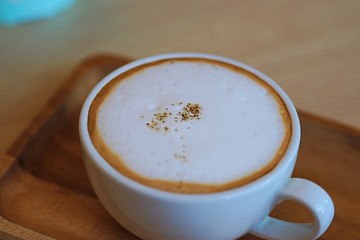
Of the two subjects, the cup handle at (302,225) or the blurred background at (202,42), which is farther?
the blurred background at (202,42)

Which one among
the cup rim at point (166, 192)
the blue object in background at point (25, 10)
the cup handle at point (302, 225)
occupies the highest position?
the blue object in background at point (25, 10)

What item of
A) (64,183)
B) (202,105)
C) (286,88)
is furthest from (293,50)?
(64,183)

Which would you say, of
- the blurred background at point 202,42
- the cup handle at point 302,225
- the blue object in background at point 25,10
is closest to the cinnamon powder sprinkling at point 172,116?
the cup handle at point 302,225

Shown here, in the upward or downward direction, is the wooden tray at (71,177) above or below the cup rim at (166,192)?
below

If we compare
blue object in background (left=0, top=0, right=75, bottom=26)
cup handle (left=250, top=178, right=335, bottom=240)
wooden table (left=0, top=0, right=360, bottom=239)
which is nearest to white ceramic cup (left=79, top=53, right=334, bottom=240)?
cup handle (left=250, top=178, right=335, bottom=240)

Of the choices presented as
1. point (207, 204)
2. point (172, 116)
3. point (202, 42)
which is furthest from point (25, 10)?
point (207, 204)

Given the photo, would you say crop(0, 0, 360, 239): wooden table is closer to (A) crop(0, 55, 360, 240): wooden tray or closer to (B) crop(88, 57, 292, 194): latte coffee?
(A) crop(0, 55, 360, 240): wooden tray

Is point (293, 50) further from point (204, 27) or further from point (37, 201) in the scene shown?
point (37, 201)

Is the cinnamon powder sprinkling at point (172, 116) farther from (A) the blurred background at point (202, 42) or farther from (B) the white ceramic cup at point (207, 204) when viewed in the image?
(A) the blurred background at point (202, 42)

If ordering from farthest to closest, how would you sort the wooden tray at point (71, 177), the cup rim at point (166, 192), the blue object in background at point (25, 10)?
the blue object in background at point (25, 10), the wooden tray at point (71, 177), the cup rim at point (166, 192)
